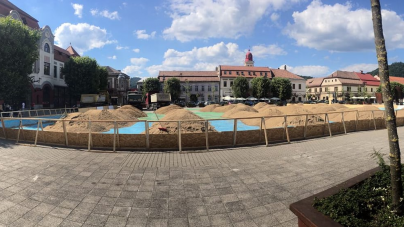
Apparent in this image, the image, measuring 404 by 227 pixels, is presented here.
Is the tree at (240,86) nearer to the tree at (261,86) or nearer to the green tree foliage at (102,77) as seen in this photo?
the tree at (261,86)

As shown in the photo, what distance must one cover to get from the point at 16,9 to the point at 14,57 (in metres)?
18.2

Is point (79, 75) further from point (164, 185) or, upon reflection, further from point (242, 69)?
point (242, 69)

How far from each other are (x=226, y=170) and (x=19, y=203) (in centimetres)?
492

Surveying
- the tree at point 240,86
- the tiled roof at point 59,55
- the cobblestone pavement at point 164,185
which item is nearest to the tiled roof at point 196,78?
the tree at point 240,86

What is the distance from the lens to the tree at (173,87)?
228 ft

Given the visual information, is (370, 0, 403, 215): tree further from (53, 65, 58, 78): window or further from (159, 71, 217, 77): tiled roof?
(159, 71, 217, 77): tiled roof

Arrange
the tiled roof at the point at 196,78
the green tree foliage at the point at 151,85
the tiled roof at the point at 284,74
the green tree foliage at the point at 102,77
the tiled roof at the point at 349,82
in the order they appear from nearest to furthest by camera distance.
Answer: the green tree foliage at the point at 102,77, the green tree foliage at the point at 151,85, the tiled roof at the point at 196,78, the tiled roof at the point at 284,74, the tiled roof at the point at 349,82

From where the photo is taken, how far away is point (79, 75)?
4441cm

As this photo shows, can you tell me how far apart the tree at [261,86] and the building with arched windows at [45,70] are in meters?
51.1

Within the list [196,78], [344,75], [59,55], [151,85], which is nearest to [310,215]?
[59,55]

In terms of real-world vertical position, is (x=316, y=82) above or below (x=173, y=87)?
above

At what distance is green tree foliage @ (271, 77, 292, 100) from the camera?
225ft

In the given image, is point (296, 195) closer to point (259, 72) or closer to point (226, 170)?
point (226, 170)

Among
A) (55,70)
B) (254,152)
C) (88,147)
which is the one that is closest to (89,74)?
(55,70)
